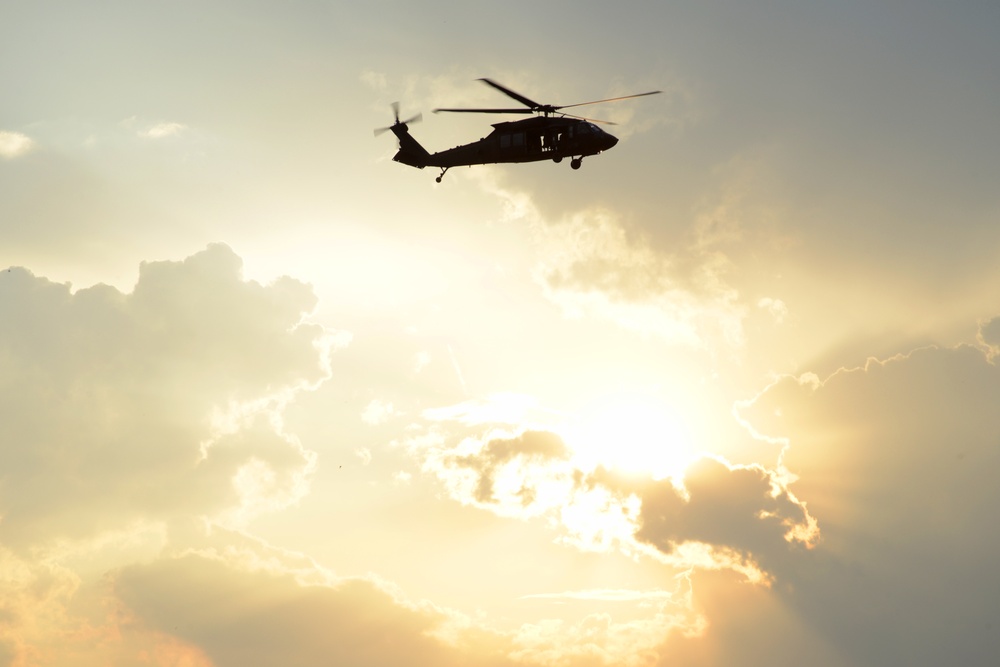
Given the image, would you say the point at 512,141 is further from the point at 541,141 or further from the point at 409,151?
the point at 409,151

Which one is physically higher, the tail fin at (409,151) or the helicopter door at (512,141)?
the tail fin at (409,151)

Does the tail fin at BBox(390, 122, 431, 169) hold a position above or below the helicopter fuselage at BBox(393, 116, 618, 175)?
above

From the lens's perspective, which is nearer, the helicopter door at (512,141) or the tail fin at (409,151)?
the helicopter door at (512,141)

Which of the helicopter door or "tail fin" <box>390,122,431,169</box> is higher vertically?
"tail fin" <box>390,122,431,169</box>

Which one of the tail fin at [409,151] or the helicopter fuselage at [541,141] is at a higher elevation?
the tail fin at [409,151]

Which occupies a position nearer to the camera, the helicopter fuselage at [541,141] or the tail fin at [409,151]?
the helicopter fuselage at [541,141]

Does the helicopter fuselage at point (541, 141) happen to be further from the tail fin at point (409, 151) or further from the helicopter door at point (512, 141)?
the tail fin at point (409, 151)

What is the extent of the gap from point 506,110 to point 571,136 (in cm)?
750

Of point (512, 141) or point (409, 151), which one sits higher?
point (409, 151)

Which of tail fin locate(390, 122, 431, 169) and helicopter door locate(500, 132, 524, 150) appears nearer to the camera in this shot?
helicopter door locate(500, 132, 524, 150)

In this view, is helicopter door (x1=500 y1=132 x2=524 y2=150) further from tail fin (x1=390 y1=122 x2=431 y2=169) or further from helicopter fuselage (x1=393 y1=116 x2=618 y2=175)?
tail fin (x1=390 y1=122 x2=431 y2=169)

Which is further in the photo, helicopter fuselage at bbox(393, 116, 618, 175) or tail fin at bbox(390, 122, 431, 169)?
tail fin at bbox(390, 122, 431, 169)

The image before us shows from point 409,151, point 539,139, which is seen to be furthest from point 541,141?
point 409,151

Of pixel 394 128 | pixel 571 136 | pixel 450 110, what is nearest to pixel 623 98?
pixel 571 136
